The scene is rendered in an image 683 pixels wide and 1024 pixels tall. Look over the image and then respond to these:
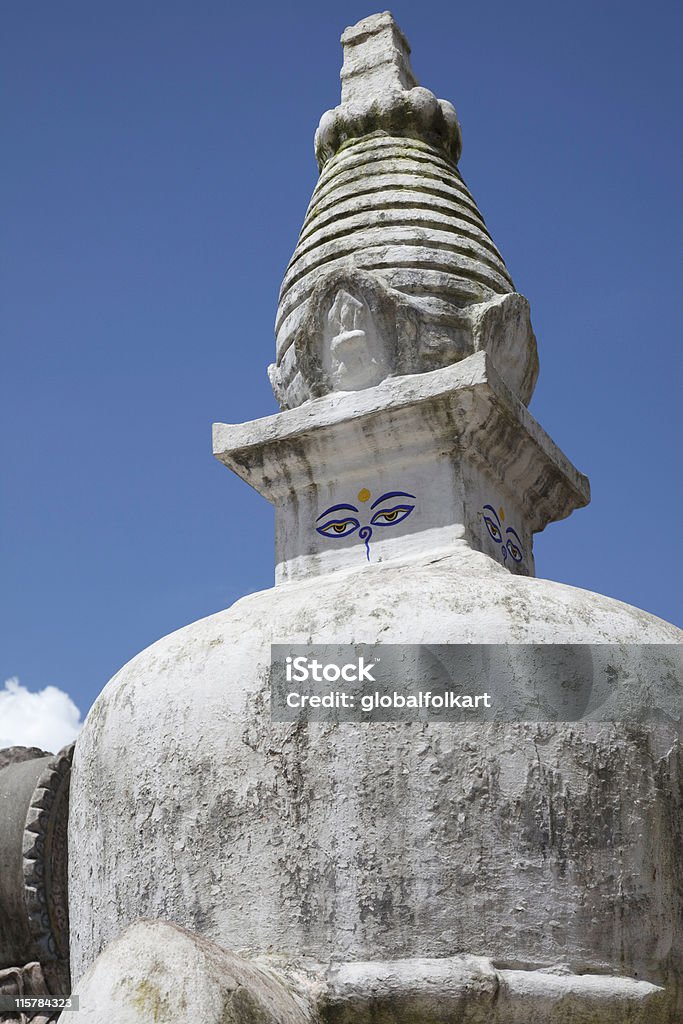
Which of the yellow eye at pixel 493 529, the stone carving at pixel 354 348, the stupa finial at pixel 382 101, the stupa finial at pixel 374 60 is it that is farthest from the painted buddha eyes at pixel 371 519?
the stupa finial at pixel 374 60

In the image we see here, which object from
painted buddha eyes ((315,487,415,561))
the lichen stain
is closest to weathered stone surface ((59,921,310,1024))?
the lichen stain

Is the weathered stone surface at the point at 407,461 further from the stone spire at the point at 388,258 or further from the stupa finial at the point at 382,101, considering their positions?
the stupa finial at the point at 382,101

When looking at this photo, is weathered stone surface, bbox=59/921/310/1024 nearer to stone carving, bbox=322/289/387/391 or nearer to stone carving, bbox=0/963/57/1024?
stone carving, bbox=0/963/57/1024

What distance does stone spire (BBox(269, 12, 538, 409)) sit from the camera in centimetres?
562

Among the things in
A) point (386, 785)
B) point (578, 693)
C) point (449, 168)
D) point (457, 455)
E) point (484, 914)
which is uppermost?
point (449, 168)

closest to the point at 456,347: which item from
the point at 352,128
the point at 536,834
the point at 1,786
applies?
the point at 352,128

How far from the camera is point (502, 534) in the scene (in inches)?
221

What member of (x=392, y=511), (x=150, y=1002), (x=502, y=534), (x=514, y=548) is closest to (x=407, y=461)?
(x=392, y=511)

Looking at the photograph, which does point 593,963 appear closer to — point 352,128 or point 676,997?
point 676,997

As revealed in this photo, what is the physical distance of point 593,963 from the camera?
151 inches

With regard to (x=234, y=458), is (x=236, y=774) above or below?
below

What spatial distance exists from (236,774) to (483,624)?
0.99m

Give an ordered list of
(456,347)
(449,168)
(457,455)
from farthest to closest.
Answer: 1. (449,168)
2. (456,347)
3. (457,455)

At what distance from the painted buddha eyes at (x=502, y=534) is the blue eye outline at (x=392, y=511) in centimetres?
34
